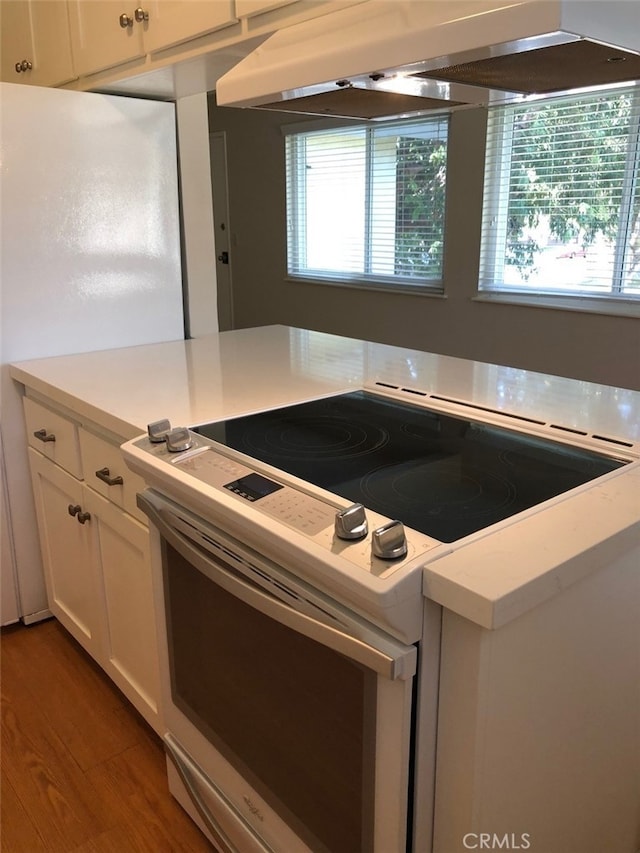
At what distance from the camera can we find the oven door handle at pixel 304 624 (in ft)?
2.89

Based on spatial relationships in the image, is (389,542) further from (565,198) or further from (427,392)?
(565,198)

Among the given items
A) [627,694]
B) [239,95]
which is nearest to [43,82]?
[239,95]

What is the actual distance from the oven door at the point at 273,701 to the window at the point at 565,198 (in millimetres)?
2842

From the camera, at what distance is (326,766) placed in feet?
3.51

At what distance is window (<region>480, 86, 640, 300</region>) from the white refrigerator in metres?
2.14

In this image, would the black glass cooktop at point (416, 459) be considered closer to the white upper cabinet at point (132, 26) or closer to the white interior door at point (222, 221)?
the white upper cabinet at point (132, 26)

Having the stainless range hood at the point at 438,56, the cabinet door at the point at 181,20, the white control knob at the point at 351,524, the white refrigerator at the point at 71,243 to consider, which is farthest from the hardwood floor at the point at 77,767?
the cabinet door at the point at 181,20

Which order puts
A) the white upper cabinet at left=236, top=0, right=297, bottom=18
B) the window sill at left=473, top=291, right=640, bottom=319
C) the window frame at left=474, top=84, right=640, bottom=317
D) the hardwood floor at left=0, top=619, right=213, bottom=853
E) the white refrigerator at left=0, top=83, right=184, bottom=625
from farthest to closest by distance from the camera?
the window sill at left=473, top=291, right=640, bottom=319
the window frame at left=474, top=84, right=640, bottom=317
the white refrigerator at left=0, top=83, right=184, bottom=625
the hardwood floor at left=0, top=619, right=213, bottom=853
the white upper cabinet at left=236, top=0, right=297, bottom=18

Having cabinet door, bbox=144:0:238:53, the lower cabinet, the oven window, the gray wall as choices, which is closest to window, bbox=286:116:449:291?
the gray wall

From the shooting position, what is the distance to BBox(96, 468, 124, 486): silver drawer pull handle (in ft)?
5.23

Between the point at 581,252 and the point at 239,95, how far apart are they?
264 centimetres

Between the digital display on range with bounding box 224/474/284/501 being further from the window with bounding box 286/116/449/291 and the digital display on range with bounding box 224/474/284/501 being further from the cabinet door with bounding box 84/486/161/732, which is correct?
the window with bounding box 286/116/449/291

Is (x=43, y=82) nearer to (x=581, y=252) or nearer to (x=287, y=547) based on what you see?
(x=287, y=547)

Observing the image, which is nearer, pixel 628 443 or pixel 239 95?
pixel 628 443
